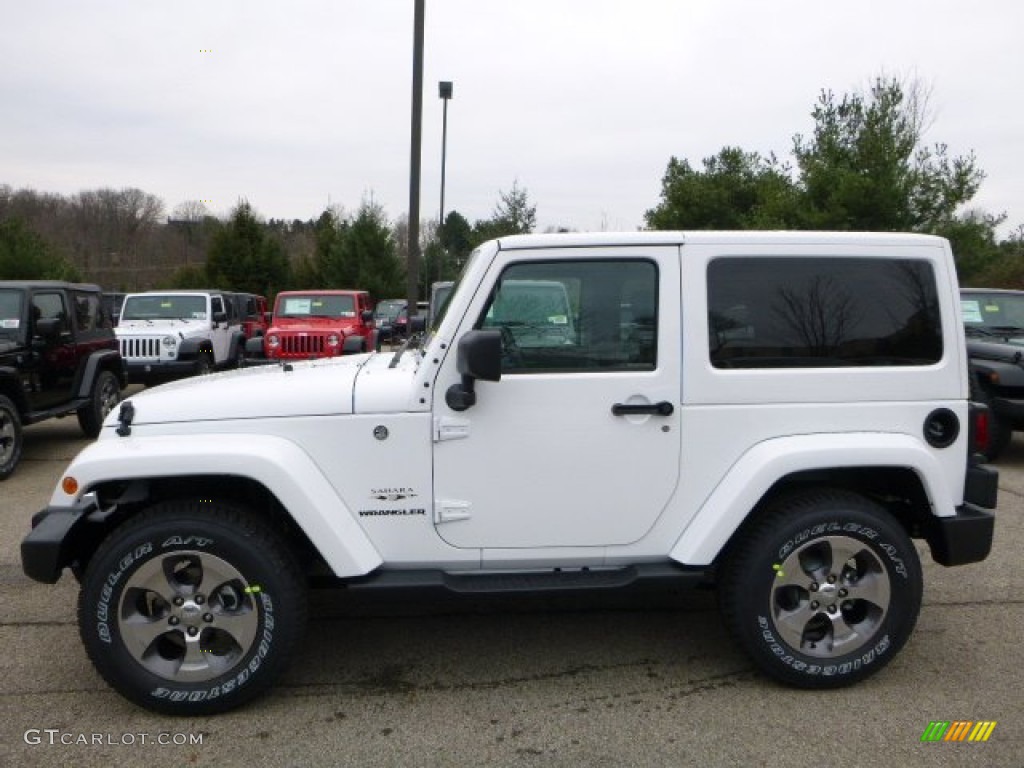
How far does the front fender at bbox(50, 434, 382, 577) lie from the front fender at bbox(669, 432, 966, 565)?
135 cm

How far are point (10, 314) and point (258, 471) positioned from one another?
21.5 ft

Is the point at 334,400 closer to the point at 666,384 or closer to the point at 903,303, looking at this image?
the point at 666,384

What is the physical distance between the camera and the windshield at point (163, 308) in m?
14.3

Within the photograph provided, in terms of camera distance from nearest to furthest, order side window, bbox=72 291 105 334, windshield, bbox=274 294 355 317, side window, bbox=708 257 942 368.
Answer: side window, bbox=708 257 942 368 < side window, bbox=72 291 105 334 < windshield, bbox=274 294 355 317

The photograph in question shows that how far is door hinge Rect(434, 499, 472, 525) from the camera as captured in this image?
320cm

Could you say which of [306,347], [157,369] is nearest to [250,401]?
[306,347]

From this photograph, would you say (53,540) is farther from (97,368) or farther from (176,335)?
(176,335)

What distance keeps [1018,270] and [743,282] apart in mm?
22222

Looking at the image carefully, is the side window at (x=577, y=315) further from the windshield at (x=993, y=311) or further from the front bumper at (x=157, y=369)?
the front bumper at (x=157, y=369)

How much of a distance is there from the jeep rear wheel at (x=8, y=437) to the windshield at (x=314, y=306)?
23.9ft

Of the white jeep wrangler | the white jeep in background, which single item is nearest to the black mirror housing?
the white jeep wrangler

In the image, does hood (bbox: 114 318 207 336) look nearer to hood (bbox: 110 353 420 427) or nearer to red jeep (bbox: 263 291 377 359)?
red jeep (bbox: 263 291 377 359)

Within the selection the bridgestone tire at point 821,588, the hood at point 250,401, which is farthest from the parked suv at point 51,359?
the bridgestone tire at point 821,588

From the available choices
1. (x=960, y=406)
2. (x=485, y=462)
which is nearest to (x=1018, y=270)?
(x=960, y=406)
